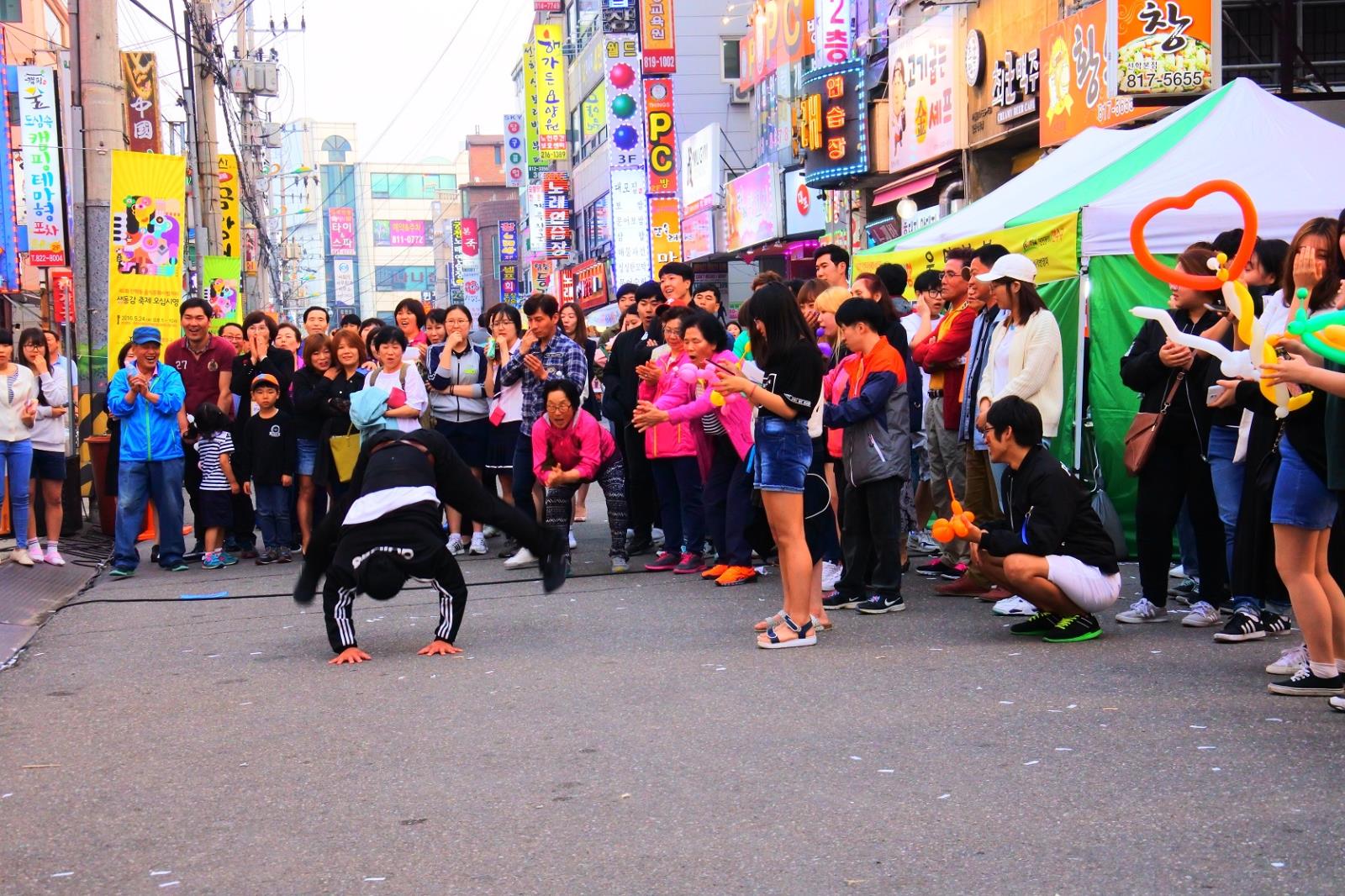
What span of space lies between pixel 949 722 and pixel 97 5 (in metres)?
11.9

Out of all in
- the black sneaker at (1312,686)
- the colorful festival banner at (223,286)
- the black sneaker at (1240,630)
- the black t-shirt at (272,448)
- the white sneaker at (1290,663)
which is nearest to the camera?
the black sneaker at (1312,686)

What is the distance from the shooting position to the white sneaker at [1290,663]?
6.10m

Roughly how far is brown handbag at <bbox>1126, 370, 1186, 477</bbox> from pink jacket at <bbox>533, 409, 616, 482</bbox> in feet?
12.7

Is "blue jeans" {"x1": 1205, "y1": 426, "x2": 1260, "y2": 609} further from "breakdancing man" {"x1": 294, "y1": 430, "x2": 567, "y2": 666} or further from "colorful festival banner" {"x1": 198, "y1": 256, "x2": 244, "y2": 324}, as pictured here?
"colorful festival banner" {"x1": 198, "y1": 256, "x2": 244, "y2": 324}

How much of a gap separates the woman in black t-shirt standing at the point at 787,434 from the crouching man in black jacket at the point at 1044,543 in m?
0.89

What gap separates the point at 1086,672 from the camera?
648 centimetres

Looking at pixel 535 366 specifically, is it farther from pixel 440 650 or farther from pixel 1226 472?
pixel 1226 472

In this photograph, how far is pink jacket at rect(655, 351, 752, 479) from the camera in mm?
8750

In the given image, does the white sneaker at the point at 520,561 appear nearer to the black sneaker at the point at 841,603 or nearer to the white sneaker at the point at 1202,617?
the black sneaker at the point at 841,603

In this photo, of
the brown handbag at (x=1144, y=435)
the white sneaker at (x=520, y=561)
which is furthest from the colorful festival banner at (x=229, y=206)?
the brown handbag at (x=1144, y=435)

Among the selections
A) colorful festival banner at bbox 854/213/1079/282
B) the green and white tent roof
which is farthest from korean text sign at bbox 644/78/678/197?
colorful festival banner at bbox 854/213/1079/282

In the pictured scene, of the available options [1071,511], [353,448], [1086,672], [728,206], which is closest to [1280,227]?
[1071,511]

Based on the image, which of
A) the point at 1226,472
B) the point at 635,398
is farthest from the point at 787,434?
the point at 635,398

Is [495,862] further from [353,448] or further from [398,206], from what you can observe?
[398,206]
